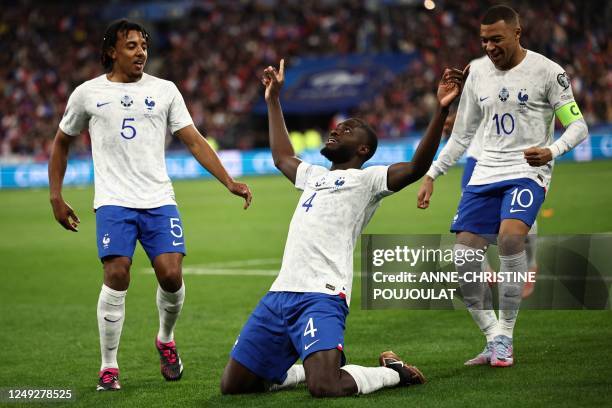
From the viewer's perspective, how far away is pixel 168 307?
23.5 feet

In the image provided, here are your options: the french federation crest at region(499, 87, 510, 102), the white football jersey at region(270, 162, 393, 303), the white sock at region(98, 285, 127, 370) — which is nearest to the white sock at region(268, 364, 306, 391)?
the white football jersey at region(270, 162, 393, 303)

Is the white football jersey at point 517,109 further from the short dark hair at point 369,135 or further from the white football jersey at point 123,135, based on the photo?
the white football jersey at point 123,135

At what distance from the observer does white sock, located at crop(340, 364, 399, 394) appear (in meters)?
6.08

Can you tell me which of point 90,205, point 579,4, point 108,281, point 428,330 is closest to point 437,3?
point 579,4

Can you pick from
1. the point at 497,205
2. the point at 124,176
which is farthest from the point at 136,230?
the point at 497,205

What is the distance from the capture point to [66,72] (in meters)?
40.8

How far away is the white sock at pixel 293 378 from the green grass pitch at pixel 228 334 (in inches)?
3.1

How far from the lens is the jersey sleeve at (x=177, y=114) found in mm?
7172

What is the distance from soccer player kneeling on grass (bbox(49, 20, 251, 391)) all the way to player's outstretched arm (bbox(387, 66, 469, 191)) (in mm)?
1318

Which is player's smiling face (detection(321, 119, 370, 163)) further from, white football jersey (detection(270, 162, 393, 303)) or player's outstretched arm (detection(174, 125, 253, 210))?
player's outstretched arm (detection(174, 125, 253, 210))

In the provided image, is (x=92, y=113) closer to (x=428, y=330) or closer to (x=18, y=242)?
(x=428, y=330)

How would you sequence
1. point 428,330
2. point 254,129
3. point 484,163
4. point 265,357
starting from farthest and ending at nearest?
point 254,129 < point 428,330 < point 484,163 < point 265,357

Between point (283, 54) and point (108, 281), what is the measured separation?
34.2 m

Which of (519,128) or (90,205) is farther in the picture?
(90,205)
